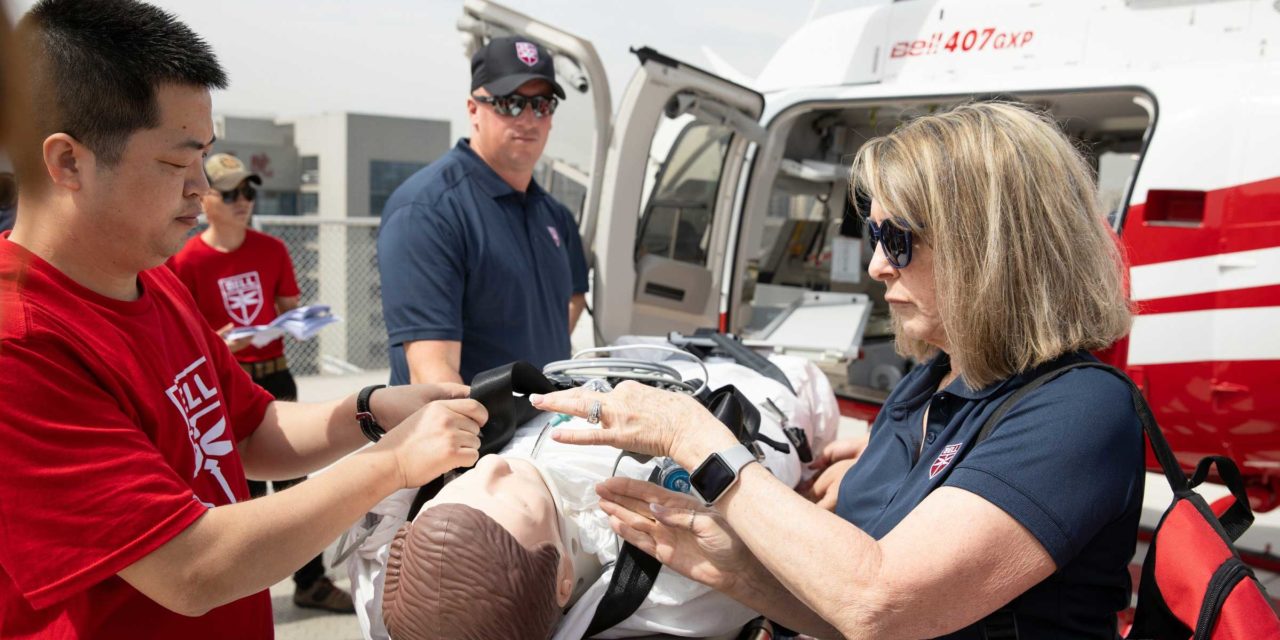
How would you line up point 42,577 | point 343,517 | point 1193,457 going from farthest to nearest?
point 1193,457
point 343,517
point 42,577

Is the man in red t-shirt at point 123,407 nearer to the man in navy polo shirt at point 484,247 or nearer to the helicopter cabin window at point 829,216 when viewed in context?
the man in navy polo shirt at point 484,247

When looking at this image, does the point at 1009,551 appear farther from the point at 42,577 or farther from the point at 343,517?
the point at 42,577

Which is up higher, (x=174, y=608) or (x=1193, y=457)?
(x=174, y=608)

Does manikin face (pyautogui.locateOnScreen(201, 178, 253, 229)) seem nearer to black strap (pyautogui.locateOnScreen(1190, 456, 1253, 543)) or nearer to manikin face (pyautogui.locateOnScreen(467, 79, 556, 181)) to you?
manikin face (pyautogui.locateOnScreen(467, 79, 556, 181))

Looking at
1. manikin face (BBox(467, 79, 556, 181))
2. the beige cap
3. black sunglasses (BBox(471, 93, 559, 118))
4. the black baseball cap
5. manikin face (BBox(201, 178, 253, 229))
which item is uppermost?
the black baseball cap

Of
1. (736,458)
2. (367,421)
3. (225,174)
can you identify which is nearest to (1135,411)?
(736,458)

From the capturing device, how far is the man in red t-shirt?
1.08 metres

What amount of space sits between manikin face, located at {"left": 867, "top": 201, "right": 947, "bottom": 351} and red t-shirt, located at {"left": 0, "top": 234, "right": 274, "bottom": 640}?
47.4 inches

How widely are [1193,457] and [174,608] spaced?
12.9ft

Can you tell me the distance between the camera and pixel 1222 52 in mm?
3809

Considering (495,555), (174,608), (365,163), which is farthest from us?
(365,163)

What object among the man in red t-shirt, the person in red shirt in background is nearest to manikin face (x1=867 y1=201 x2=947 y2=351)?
the man in red t-shirt

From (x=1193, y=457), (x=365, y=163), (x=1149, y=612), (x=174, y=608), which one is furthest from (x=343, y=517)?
(x=365, y=163)

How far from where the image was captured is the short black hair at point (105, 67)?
1149 mm
